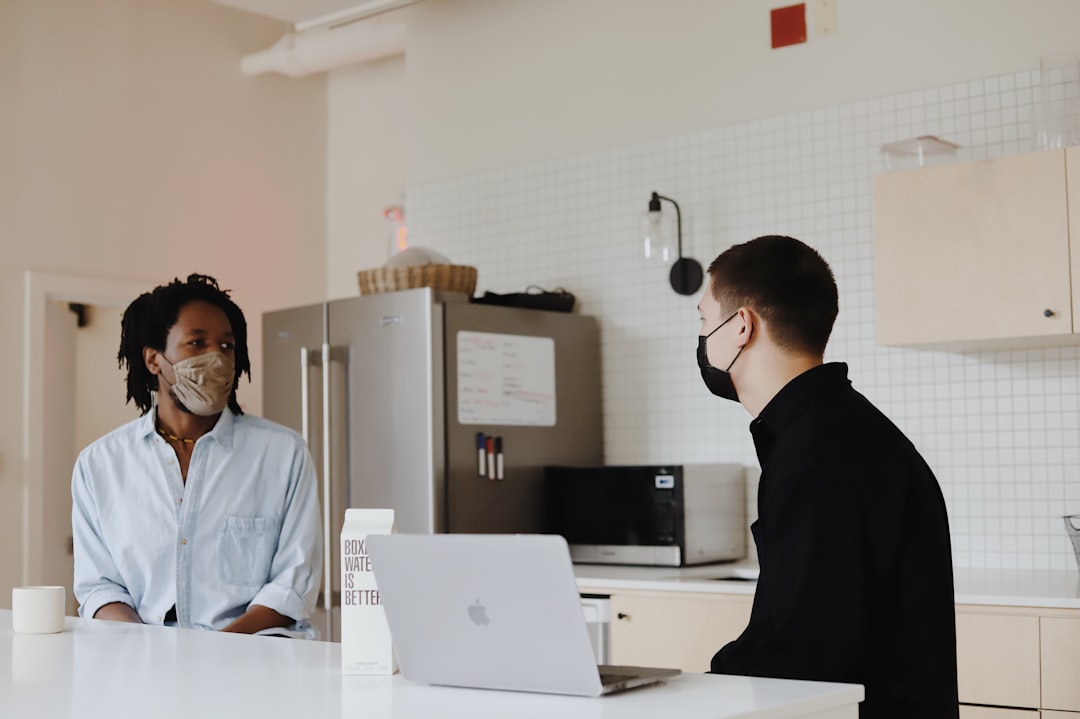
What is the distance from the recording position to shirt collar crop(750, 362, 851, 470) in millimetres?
1788

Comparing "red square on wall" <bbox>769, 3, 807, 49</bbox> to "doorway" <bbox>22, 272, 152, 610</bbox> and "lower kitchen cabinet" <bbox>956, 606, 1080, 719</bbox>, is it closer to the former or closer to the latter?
"lower kitchen cabinet" <bbox>956, 606, 1080, 719</bbox>

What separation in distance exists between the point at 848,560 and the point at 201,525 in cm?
136

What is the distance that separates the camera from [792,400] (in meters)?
1.80

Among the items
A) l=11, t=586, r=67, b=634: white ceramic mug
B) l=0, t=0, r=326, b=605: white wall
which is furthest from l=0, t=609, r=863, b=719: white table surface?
l=0, t=0, r=326, b=605: white wall

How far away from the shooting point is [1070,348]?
3.33 metres

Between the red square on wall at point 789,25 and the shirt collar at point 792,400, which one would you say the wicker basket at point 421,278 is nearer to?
the red square on wall at point 789,25

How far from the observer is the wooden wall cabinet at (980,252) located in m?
3.03

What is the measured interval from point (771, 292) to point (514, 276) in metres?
2.65

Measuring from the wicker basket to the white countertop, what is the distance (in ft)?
3.11

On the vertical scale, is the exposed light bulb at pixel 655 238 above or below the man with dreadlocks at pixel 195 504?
above

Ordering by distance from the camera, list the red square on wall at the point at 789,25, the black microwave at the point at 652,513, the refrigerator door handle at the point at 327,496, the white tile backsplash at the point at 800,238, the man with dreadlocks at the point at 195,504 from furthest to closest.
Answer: the refrigerator door handle at the point at 327,496, the red square on wall at the point at 789,25, the black microwave at the point at 652,513, the white tile backsplash at the point at 800,238, the man with dreadlocks at the point at 195,504

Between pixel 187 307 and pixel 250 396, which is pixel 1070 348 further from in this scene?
pixel 250 396

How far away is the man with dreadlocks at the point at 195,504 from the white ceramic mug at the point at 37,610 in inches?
13.5

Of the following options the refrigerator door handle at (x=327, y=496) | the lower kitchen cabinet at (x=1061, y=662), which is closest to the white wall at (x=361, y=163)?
the refrigerator door handle at (x=327, y=496)
